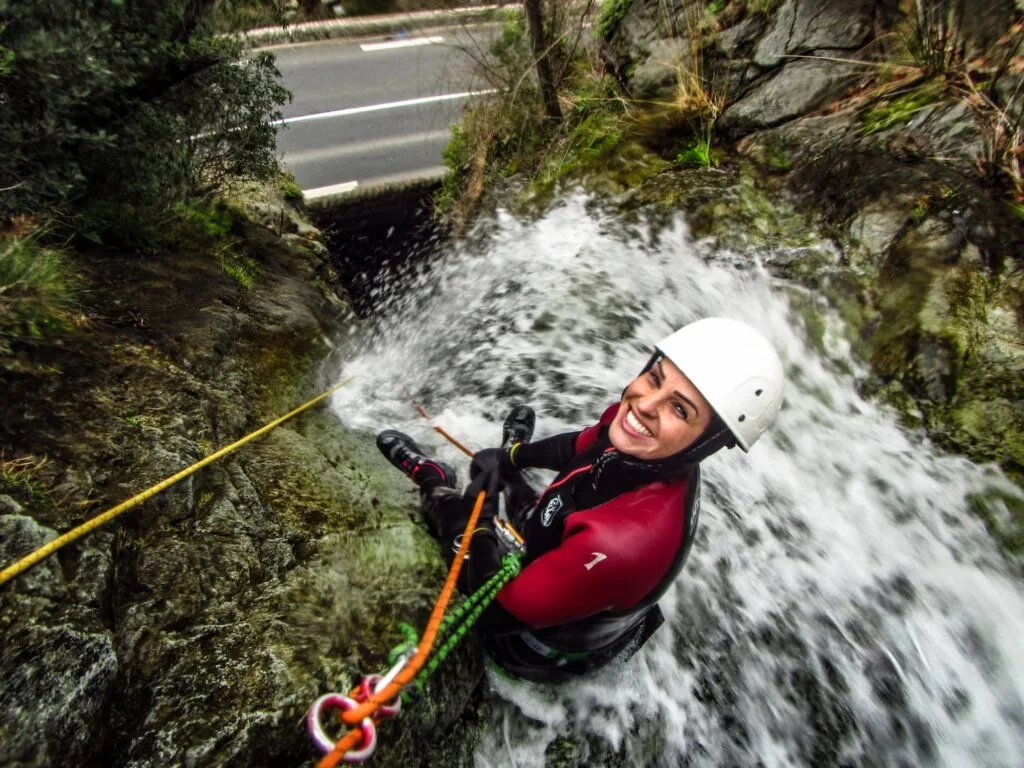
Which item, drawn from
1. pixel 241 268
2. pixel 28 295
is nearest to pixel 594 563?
pixel 28 295

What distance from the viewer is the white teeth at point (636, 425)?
213 cm

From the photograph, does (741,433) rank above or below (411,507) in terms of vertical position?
above

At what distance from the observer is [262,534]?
7.81 ft

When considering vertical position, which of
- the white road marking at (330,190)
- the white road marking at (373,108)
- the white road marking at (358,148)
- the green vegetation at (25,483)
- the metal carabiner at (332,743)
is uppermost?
the green vegetation at (25,483)

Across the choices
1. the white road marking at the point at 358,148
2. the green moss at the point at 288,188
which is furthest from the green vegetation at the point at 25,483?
the white road marking at the point at 358,148

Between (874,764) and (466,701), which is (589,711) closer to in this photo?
(466,701)

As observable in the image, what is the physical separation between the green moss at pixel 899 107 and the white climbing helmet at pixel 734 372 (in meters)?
4.11

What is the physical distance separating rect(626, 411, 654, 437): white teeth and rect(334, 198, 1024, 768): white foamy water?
1590mm

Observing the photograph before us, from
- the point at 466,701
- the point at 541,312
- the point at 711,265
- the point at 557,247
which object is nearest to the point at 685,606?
the point at 466,701

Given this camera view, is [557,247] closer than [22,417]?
No

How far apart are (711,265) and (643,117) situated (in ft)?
8.08

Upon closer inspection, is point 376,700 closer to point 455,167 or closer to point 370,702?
point 370,702

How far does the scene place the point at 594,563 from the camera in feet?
6.32

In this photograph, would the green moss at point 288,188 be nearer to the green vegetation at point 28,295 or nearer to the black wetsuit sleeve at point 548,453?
the green vegetation at point 28,295
